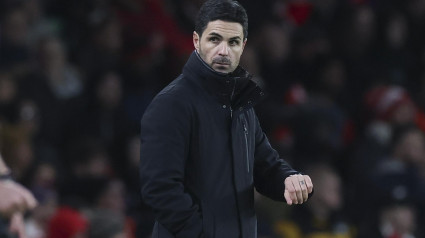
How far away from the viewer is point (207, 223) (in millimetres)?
4105

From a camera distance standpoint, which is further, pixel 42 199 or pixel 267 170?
pixel 42 199

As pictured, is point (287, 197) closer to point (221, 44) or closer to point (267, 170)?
point (267, 170)

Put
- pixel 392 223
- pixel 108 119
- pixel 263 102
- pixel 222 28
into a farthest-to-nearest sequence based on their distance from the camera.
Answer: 1. pixel 263 102
2. pixel 108 119
3. pixel 392 223
4. pixel 222 28

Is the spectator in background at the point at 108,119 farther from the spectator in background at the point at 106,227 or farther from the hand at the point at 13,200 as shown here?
the hand at the point at 13,200

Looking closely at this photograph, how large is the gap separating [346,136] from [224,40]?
18.4ft

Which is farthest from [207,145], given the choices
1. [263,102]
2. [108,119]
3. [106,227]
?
[263,102]

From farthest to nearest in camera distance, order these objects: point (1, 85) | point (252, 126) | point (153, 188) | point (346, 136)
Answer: point (346, 136), point (1, 85), point (252, 126), point (153, 188)

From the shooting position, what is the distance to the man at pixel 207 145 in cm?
404

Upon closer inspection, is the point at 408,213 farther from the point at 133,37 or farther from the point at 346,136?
the point at 133,37

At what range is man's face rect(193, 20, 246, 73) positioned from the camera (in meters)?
4.13

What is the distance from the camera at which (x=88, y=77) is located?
28.6ft

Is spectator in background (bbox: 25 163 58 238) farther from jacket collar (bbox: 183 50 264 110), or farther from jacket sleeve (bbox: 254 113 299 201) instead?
jacket collar (bbox: 183 50 264 110)

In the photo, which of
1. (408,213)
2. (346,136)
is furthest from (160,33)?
(408,213)

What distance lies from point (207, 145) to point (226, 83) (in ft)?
0.83
